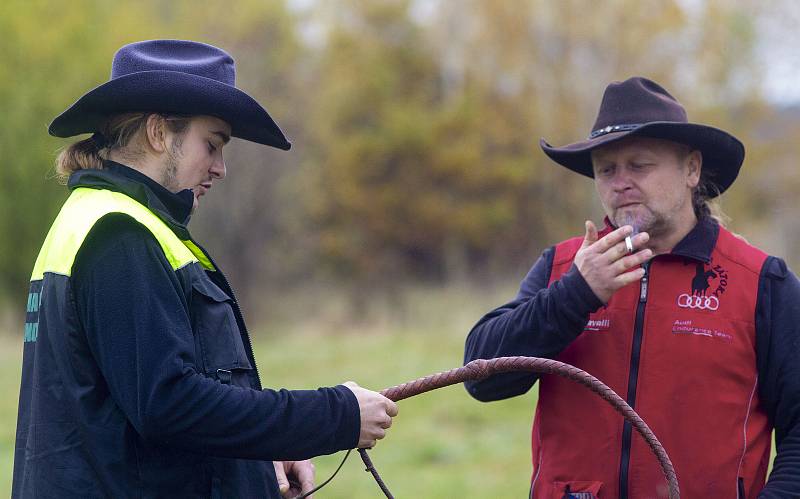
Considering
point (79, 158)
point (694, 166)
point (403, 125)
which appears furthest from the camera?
point (403, 125)

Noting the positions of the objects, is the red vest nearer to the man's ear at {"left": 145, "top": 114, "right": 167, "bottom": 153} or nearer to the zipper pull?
the zipper pull

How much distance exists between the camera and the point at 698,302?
10.9ft

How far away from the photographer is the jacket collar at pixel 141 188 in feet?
8.66

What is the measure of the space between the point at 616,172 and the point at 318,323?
60.8 ft

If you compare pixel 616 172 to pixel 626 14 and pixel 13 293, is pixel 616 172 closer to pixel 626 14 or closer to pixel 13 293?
pixel 13 293

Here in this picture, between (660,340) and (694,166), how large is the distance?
0.69 m

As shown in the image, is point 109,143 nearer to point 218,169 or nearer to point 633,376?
point 218,169

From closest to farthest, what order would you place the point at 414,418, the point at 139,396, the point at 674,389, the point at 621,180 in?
1. the point at 139,396
2. the point at 674,389
3. the point at 621,180
4. the point at 414,418

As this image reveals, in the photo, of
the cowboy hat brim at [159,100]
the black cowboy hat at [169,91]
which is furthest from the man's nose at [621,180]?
the cowboy hat brim at [159,100]

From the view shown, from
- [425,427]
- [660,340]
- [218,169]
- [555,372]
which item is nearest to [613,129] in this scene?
[660,340]

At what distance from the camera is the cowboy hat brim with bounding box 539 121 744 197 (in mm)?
3408

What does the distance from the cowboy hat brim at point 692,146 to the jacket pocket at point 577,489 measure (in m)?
1.10

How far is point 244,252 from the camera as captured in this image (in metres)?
23.3

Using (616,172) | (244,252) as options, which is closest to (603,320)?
(616,172)
